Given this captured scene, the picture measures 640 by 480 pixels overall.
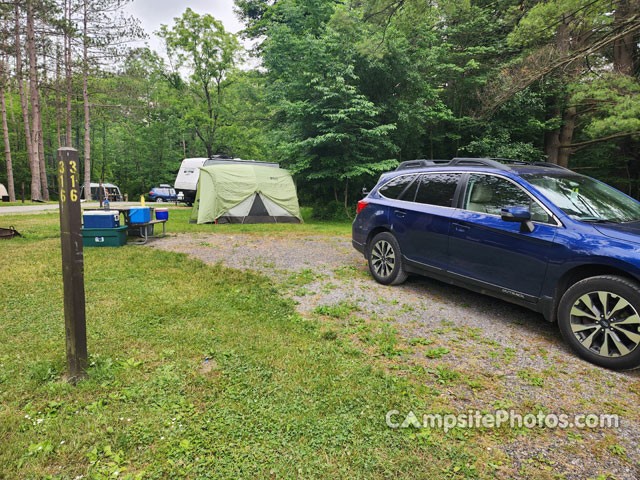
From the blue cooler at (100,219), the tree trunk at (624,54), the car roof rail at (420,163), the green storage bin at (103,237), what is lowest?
the green storage bin at (103,237)

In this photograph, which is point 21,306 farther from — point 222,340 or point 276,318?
point 276,318

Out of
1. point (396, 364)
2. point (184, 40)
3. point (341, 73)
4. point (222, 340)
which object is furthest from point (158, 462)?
point (184, 40)

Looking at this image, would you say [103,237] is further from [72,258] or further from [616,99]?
[616,99]

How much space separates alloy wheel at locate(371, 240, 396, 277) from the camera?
489 centimetres

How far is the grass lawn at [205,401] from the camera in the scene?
184cm

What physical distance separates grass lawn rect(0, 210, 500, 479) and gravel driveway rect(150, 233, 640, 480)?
26cm

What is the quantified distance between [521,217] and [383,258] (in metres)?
2.10

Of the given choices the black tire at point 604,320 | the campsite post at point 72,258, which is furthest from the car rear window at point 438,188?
the campsite post at point 72,258

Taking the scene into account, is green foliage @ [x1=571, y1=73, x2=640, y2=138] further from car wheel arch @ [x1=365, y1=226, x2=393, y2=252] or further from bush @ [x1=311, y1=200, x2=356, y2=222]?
bush @ [x1=311, y1=200, x2=356, y2=222]

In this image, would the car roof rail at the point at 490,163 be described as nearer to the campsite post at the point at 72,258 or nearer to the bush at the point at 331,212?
the campsite post at the point at 72,258

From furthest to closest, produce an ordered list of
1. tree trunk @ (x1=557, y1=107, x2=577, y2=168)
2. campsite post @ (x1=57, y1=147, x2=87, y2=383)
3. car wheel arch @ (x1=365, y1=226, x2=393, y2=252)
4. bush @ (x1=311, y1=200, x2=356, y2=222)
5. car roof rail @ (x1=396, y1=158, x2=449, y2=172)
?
bush @ (x1=311, y1=200, x2=356, y2=222), tree trunk @ (x1=557, y1=107, x2=577, y2=168), car wheel arch @ (x1=365, y1=226, x2=393, y2=252), car roof rail @ (x1=396, y1=158, x2=449, y2=172), campsite post @ (x1=57, y1=147, x2=87, y2=383)

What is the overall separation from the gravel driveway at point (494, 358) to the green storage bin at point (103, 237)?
3.86 metres

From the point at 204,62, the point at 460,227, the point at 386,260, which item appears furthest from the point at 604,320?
the point at 204,62

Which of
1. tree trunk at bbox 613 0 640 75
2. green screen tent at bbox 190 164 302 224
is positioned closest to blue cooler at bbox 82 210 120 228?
green screen tent at bbox 190 164 302 224
